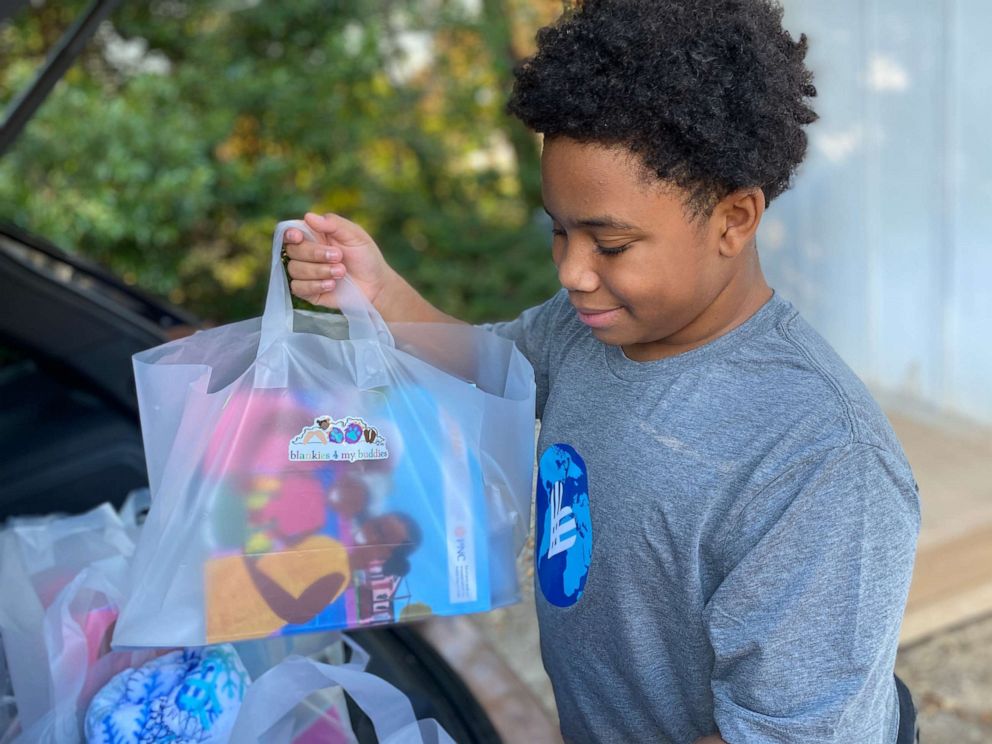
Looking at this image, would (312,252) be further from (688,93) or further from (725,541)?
(725,541)

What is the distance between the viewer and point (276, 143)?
546 centimetres

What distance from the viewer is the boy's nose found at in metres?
1.17

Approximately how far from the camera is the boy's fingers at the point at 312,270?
139 cm

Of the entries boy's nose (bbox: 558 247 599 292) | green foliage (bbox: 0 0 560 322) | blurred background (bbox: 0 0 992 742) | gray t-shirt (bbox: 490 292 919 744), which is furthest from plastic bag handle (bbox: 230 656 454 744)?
green foliage (bbox: 0 0 560 322)

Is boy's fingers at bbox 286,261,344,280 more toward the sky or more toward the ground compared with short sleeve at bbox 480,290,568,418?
more toward the sky

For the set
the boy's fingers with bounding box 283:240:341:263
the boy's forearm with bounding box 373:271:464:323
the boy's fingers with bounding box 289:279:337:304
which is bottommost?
the boy's forearm with bounding box 373:271:464:323

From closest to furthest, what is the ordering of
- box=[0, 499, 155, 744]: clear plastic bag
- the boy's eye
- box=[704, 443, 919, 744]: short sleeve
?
1. box=[704, 443, 919, 744]: short sleeve
2. the boy's eye
3. box=[0, 499, 155, 744]: clear plastic bag

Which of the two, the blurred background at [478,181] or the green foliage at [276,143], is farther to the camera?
the green foliage at [276,143]

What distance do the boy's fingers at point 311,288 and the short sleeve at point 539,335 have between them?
0.82ft

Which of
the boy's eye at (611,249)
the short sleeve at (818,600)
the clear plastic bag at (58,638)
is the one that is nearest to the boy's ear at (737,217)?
the boy's eye at (611,249)

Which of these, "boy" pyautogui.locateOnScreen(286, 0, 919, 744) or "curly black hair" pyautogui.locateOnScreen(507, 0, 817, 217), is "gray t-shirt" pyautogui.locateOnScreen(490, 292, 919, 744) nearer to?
"boy" pyautogui.locateOnScreen(286, 0, 919, 744)

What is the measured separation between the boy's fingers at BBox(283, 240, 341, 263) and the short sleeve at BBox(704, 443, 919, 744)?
66 centimetres

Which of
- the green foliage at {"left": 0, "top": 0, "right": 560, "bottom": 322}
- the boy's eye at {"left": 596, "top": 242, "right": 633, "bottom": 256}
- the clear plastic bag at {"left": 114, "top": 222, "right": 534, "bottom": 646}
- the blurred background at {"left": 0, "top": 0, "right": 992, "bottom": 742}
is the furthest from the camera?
the green foliage at {"left": 0, "top": 0, "right": 560, "bottom": 322}

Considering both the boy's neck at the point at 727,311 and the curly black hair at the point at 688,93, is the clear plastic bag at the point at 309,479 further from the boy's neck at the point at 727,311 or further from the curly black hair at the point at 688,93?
the curly black hair at the point at 688,93
